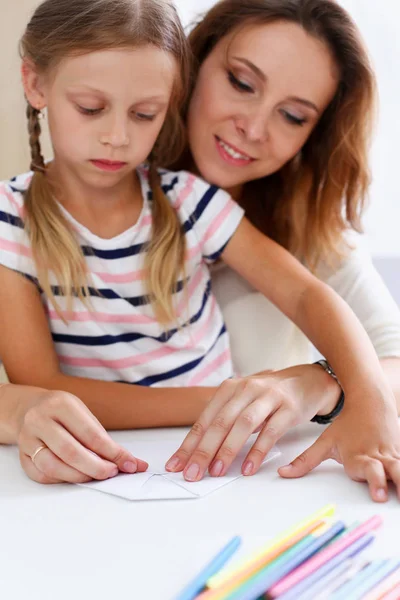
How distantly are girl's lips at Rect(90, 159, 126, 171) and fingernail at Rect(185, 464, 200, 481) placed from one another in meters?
0.41

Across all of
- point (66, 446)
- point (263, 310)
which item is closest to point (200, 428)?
point (66, 446)

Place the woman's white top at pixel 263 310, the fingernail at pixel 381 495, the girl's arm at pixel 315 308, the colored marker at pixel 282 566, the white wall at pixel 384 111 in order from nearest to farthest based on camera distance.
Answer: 1. the colored marker at pixel 282 566
2. the fingernail at pixel 381 495
3. the girl's arm at pixel 315 308
4. the woman's white top at pixel 263 310
5. the white wall at pixel 384 111

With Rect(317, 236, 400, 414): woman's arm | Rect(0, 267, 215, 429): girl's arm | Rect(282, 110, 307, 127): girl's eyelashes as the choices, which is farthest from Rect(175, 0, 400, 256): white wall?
Rect(0, 267, 215, 429): girl's arm

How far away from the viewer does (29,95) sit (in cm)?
94

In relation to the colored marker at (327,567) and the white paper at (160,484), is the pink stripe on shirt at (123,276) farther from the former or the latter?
the colored marker at (327,567)

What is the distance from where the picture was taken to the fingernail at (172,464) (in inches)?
28.1

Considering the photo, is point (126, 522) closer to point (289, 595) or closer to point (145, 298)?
point (289, 595)

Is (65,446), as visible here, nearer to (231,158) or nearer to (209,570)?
(209,570)

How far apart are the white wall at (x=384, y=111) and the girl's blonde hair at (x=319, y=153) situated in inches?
17.3

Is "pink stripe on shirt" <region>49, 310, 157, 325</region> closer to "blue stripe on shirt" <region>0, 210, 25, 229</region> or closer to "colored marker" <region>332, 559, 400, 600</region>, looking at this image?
"blue stripe on shirt" <region>0, 210, 25, 229</region>

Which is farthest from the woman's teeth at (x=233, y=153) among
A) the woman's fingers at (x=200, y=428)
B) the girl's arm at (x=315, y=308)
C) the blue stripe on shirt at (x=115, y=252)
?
the woman's fingers at (x=200, y=428)

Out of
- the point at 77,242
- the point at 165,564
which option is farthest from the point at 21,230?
the point at 165,564

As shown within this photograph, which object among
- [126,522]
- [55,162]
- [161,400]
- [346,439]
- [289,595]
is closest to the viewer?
[289,595]

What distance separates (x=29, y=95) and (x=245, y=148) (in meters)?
0.33
